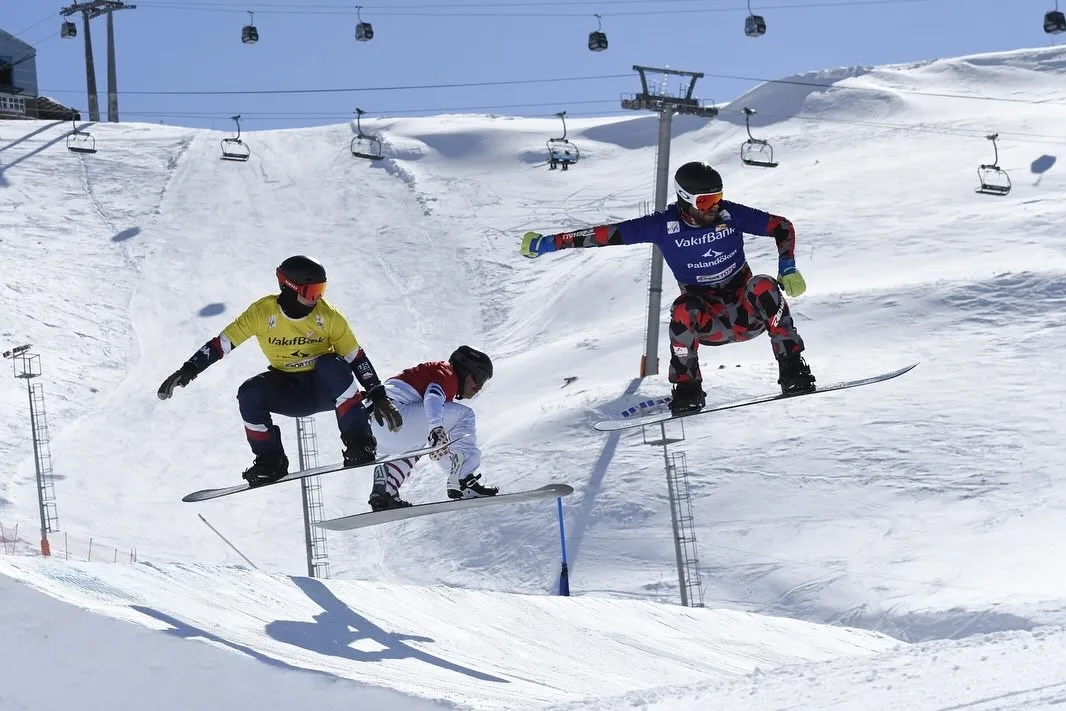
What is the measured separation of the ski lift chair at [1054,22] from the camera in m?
41.1

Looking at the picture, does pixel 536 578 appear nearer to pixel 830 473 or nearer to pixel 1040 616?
pixel 830 473

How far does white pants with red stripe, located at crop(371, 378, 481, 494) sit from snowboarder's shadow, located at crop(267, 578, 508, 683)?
4.68 ft

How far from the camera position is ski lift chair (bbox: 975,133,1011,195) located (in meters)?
33.6

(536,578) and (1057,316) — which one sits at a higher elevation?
(1057,316)

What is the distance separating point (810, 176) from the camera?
41094 mm

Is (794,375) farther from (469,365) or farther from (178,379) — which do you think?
(178,379)

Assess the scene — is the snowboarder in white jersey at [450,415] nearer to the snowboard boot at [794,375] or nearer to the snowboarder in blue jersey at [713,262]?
the snowboarder in blue jersey at [713,262]

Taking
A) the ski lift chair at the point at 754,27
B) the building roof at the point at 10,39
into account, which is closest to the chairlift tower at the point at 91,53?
the building roof at the point at 10,39

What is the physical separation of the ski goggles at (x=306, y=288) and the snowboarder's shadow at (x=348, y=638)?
83.6 inches

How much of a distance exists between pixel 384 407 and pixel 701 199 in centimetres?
271

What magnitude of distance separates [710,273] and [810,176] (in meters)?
31.9

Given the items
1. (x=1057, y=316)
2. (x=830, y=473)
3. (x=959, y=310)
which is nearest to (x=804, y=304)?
(x=959, y=310)

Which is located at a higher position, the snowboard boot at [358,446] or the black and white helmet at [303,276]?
the black and white helmet at [303,276]

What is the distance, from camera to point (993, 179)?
35.9 meters
